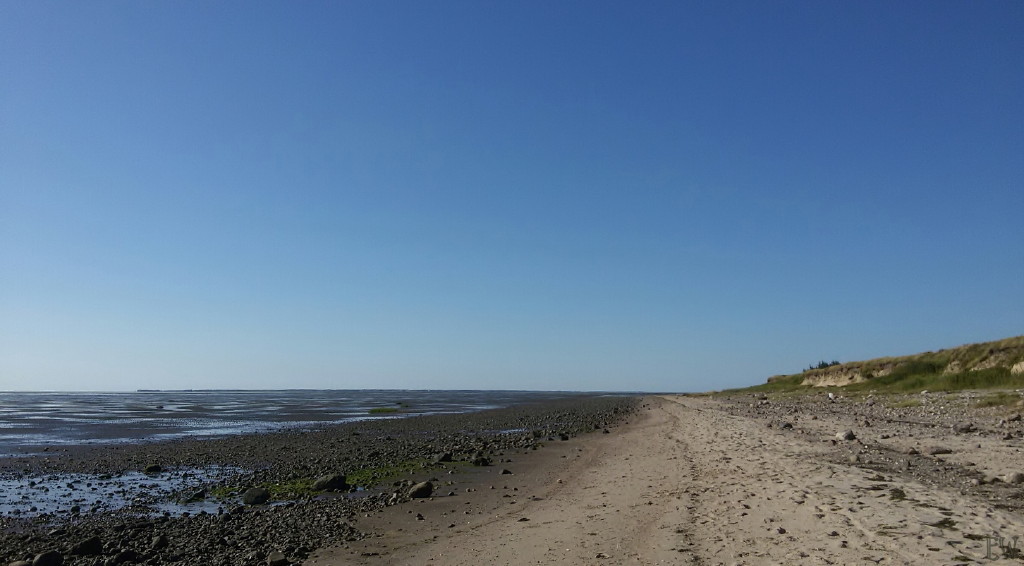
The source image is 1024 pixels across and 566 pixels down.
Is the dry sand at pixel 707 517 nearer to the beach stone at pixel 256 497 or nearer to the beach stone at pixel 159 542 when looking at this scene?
the beach stone at pixel 159 542

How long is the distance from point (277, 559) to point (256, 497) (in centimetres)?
614

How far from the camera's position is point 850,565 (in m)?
7.57

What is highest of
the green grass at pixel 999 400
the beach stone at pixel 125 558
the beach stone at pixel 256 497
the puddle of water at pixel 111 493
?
the green grass at pixel 999 400

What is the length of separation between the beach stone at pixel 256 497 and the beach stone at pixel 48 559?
4812mm

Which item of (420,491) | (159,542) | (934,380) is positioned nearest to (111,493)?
(159,542)

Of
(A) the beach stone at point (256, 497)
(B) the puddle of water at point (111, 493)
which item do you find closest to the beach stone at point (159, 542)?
(B) the puddle of water at point (111, 493)

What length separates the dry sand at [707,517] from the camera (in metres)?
8.44

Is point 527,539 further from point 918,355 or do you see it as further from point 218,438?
point 918,355

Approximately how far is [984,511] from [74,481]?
24.5m

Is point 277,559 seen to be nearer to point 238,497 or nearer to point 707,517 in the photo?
point 238,497

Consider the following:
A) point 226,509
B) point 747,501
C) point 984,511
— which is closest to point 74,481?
point 226,509

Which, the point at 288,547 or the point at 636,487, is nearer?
the point at 288,547

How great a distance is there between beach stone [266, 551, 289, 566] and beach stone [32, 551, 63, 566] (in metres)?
4.04

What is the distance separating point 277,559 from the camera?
33.2ft
